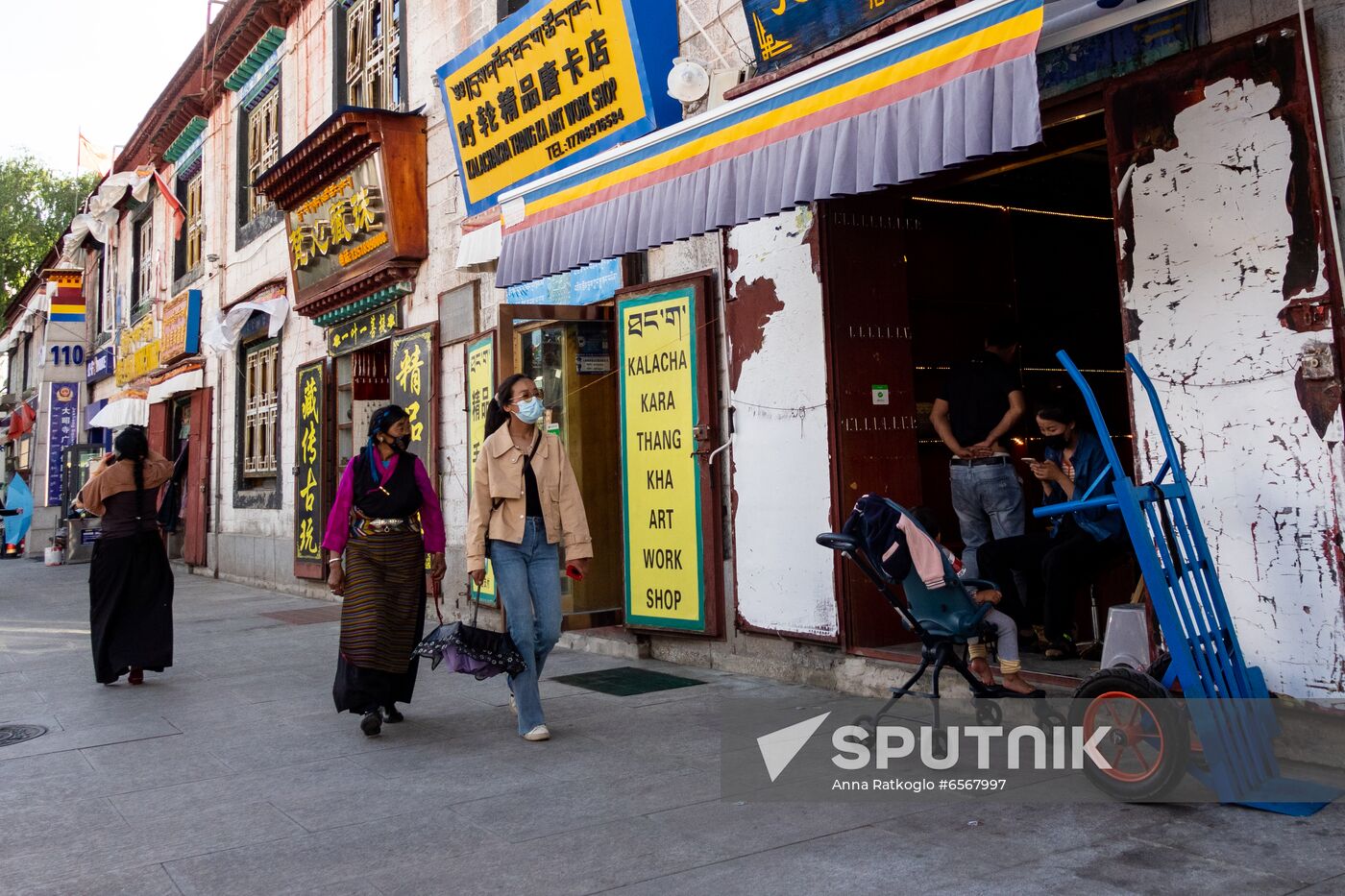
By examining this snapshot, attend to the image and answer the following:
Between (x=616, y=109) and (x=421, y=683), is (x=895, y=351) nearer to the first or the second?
(x=616, y=109)

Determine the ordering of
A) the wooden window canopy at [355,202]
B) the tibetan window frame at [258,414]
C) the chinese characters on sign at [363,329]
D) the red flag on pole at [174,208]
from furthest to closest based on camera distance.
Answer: the red flag on pole at [174,208] < the tibetan window frame at [258,414] < the chinese characters on sign at [363,329] < the wooden window canopy at [355,202]

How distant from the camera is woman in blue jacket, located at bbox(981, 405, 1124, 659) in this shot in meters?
5.53

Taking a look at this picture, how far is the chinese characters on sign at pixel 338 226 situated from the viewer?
1077 cm

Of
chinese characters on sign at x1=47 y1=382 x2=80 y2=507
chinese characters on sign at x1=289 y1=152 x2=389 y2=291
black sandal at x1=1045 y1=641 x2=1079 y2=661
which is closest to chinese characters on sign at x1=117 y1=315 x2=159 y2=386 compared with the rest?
chinese characters on sign at x1=47 y1=382 x2=80 y2=507

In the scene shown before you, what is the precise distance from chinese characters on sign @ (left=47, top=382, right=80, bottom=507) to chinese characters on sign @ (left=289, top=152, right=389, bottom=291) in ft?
60.8

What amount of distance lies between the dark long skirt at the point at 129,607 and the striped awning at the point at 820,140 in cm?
352

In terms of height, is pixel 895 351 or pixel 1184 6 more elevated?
pixel 1184 6

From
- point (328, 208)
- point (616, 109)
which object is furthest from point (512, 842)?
point (328, 208)

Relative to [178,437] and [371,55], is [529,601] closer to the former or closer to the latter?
[371,55]

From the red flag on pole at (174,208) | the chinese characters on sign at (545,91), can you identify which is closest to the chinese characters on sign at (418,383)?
the chinese characters on sign at (545,91)

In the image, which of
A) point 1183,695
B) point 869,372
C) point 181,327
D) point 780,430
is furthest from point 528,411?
point 181,327

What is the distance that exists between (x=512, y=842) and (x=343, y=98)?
436 inches

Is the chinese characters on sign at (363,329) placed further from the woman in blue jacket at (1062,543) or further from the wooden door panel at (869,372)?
the woman in blue jacket at (1062,543)

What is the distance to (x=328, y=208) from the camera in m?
11.9
